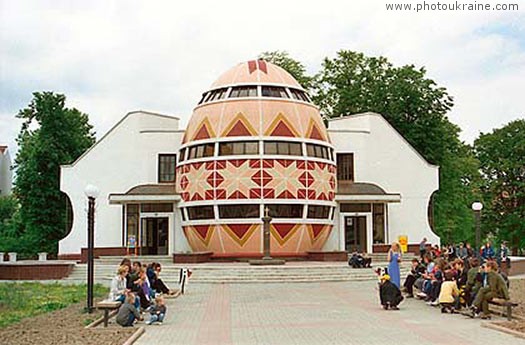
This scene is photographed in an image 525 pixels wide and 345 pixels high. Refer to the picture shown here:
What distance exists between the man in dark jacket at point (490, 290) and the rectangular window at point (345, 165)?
31.6m

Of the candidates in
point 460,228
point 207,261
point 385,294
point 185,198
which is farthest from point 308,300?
point 460,228

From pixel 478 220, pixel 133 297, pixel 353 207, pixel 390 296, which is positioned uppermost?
pixel 353 207

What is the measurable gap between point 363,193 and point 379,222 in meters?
2.75

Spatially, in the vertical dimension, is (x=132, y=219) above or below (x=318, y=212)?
below

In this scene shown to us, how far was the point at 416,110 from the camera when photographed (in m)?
52.5

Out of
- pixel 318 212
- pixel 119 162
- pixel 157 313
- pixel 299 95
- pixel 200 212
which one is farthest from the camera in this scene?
pixel 119 162

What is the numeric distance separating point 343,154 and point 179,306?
2936 centimetres

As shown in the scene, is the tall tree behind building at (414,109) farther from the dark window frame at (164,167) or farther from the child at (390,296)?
the child at (390,296)

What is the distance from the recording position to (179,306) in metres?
19.9

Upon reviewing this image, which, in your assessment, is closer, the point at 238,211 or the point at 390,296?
the point at 390,296

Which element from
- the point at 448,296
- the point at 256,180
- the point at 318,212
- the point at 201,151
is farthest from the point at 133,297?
the point at 318,212

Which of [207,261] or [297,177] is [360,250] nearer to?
[297,177]

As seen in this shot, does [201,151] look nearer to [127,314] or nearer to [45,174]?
[45,174]

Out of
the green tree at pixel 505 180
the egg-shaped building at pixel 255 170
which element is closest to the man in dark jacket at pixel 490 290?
the egg-shaped building at pixel 255 170
